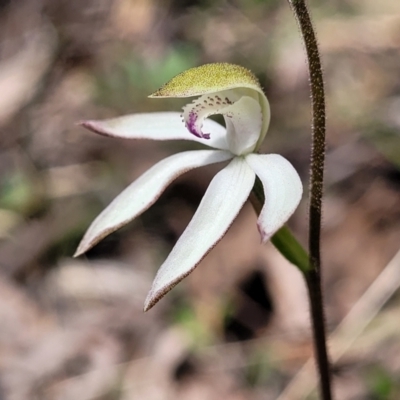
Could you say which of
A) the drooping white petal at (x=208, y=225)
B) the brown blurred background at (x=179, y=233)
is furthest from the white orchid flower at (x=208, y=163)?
the brown blurred background at (x=179, y=233)

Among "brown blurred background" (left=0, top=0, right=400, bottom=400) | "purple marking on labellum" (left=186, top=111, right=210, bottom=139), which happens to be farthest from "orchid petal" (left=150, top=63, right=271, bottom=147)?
"brown blurred background" (left=0, top=0, right=400, bottom=400)

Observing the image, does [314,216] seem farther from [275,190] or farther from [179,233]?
[179,233]

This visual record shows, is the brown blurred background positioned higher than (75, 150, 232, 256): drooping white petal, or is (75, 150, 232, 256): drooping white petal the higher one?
(75, 150, 232, 256): drooping white petal

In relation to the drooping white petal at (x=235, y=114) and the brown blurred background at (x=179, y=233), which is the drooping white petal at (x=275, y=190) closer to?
the drooping white petal at (x=235, y=114)

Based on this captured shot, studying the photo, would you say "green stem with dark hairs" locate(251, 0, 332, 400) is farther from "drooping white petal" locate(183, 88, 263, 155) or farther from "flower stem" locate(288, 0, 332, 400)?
"drooping white petal" locate(183, 88, 263, 155)

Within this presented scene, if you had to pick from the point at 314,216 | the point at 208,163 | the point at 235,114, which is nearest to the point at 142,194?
the point at 208,163

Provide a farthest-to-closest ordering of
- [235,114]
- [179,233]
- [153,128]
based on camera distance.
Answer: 1. [179,233]
2. [153,128]
3. [235,114]

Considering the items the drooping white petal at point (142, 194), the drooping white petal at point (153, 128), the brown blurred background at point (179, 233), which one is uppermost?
the drooping white petal at point (153, 128)
